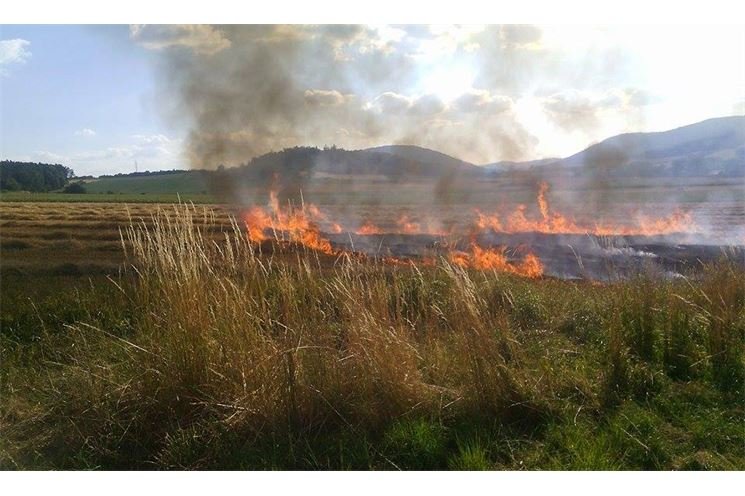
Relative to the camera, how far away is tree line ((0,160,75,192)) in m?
5.70

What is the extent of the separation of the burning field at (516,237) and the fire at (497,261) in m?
0.01

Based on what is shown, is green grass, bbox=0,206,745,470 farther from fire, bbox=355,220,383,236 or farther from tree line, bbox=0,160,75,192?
tree line, bbox=0,160,75,192

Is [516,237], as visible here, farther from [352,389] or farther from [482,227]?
[352,389]

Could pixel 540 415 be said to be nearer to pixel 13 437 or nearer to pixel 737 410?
pixel 737 410

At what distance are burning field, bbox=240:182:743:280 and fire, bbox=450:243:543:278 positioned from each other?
12 millimetres

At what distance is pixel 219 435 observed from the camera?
11.6ft

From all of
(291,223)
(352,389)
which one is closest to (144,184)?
(291,223)

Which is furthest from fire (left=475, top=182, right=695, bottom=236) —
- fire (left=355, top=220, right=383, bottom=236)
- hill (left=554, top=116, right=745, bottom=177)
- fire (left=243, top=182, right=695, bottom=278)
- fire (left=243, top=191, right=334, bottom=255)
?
fire (left=243, top=191, right=334, bottom=255)

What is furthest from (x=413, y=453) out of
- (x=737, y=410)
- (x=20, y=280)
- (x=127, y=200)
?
(x=20, y=280)

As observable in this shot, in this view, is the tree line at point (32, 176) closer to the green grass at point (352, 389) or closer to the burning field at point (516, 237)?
the burning field at point (516, 237)

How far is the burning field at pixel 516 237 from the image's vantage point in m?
6.30

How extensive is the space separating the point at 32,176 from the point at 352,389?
14.6ft

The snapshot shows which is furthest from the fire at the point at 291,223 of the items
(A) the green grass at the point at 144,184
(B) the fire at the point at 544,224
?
(B) the fire at the point at 544,224

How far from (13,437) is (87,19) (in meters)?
3.11
